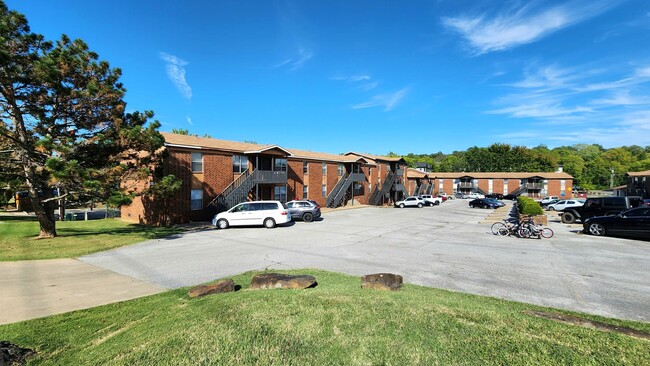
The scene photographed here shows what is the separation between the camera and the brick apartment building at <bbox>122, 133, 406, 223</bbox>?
22.3 meters

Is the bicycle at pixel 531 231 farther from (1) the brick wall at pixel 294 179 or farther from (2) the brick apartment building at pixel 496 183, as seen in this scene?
(2) the brick apartment building at pixel 496 183

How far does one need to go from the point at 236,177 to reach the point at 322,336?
23563mm

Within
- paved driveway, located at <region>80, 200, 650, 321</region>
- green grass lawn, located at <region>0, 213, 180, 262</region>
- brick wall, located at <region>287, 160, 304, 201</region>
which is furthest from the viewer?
brick wall, located at <region>287, 160, 304, 201</region>

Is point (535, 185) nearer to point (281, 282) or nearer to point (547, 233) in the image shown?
point (547, 233)

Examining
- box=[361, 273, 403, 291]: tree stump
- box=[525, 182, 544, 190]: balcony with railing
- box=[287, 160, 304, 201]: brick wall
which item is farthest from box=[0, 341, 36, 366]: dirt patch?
box=[525, 182, 544, 190]: balcony with railing

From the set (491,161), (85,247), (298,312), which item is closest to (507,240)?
(298,312)

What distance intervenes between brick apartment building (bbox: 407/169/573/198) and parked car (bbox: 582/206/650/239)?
42.7 metres

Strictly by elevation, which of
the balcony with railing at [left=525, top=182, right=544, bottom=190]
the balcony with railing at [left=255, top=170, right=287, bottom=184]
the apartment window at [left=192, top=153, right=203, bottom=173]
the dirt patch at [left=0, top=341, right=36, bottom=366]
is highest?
the apartment window at [left=192, top=153, right=203, bottom=173]

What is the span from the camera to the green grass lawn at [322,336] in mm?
3219

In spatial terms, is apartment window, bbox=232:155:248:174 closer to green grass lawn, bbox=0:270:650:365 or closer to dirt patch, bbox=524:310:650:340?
green grass lawn, bbox=0:270:650:365

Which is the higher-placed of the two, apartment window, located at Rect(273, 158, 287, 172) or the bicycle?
apartment window, located at Rect(273, 158, 287, 172)

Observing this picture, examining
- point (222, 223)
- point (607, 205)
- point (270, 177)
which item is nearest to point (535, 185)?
point (607, 205)

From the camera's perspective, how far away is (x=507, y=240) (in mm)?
15383

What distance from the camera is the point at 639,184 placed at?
58844 mm
